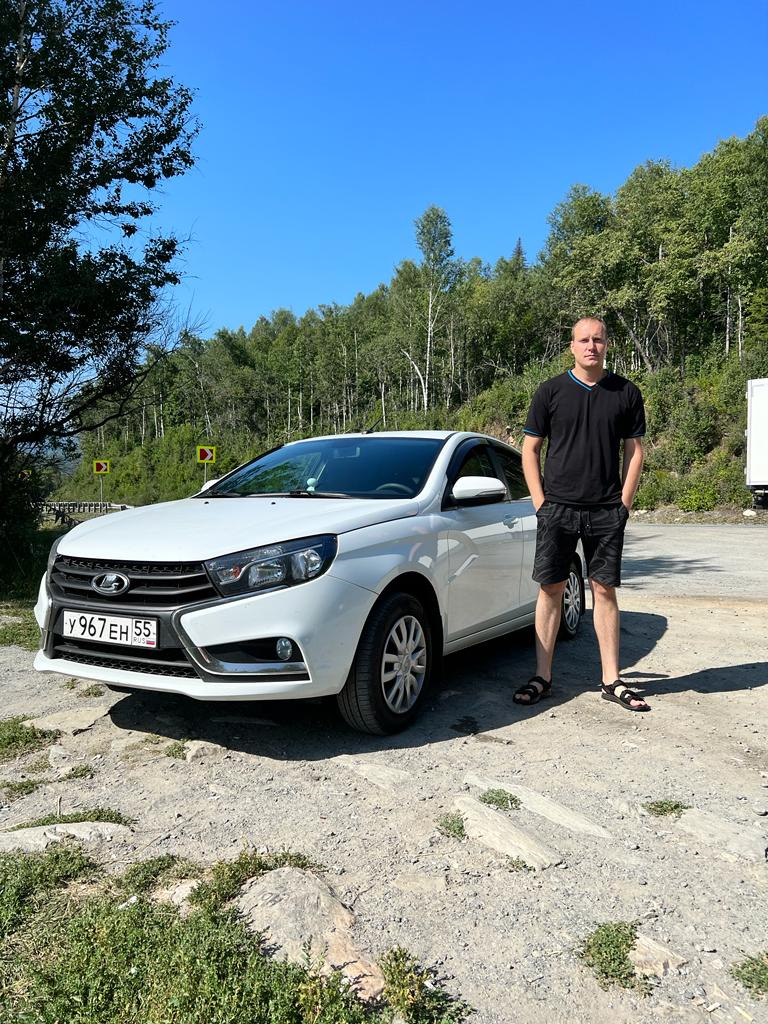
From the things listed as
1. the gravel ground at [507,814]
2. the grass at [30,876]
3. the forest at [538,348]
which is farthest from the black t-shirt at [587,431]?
the forest at [538,348]

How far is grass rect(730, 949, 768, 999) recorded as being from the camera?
1909 mm

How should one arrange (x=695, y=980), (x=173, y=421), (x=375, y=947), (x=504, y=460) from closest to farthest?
(x=695, y=980) < (x=375, y=947) < (x=504, y=460) < (x=173, y=421)

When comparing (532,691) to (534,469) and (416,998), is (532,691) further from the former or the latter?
(416,998)

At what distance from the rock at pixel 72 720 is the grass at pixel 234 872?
5.85 ft

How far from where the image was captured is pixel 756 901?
2.33 meters

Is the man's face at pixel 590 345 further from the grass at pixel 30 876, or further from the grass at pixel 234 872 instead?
the grass at pixel 30 876

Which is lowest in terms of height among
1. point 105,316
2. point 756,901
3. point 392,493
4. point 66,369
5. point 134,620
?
point 756,901

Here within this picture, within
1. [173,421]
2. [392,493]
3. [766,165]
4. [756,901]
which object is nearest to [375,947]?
[756,901]

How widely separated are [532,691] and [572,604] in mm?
1834

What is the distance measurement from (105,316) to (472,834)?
8040mm

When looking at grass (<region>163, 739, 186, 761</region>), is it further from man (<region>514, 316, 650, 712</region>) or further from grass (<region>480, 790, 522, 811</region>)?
man (<region>514, 316, 650, 712</region>)

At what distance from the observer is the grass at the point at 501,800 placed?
2998 mm

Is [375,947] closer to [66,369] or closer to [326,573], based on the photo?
[326,573]

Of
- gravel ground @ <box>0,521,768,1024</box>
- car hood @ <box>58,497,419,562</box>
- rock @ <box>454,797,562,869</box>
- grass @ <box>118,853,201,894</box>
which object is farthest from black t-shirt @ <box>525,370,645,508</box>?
grass @ <box>118,853,201,894</box>
